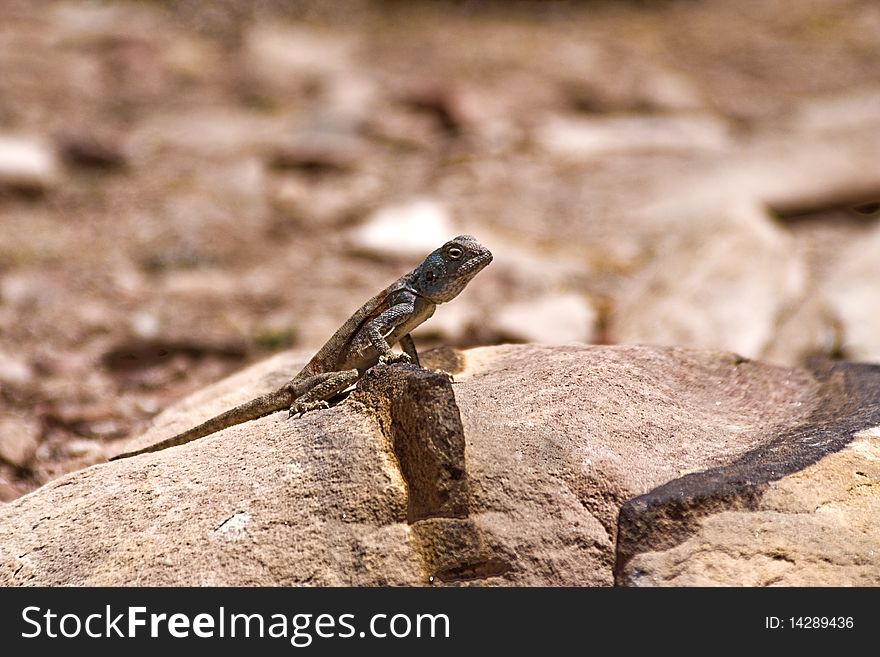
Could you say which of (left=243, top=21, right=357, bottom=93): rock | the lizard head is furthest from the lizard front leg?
(left=243, top=21, right=357, bottom=93): rock

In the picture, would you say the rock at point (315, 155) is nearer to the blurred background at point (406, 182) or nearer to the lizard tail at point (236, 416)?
the blurred background at point (406, 182)

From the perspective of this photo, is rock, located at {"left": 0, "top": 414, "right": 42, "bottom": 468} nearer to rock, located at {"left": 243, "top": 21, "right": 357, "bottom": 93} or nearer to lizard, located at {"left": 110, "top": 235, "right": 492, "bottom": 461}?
lizard, located at {"left": 110, "top": 235, "right": 492, "bottom": 461}

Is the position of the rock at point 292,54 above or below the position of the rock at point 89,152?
above

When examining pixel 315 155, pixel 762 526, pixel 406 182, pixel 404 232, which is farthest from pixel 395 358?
pixel 315 155

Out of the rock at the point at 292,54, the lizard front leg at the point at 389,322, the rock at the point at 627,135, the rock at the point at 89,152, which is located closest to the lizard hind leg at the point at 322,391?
the lizard front leg at the point at 389,322
